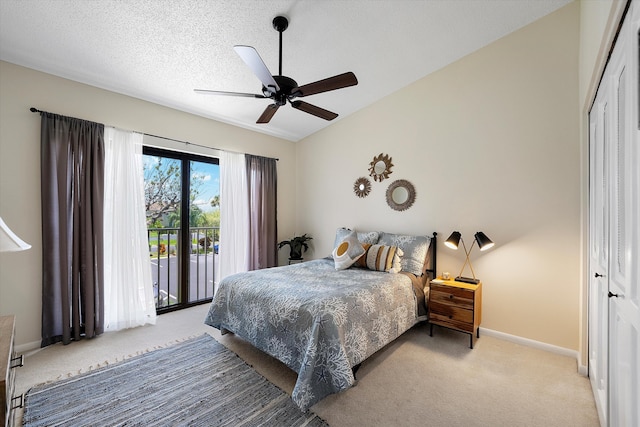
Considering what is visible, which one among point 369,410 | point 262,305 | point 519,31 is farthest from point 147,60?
point 519,31

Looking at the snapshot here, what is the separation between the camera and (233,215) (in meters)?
4.07

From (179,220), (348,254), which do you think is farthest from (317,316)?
(179,220)

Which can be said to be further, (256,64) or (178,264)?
(178,264)

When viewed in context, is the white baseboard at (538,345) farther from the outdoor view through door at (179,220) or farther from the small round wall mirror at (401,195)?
the outdoor view through door at (179,220)

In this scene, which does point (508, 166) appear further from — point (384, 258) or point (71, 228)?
point (71, 228)

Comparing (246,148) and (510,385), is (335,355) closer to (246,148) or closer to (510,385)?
(510,385)

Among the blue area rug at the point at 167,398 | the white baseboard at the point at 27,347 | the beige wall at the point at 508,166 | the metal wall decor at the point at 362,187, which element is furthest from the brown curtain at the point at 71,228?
the beige wall at the point at 508,166

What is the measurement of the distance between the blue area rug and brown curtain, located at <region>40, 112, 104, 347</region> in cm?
85

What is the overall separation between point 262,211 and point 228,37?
2.50 metres

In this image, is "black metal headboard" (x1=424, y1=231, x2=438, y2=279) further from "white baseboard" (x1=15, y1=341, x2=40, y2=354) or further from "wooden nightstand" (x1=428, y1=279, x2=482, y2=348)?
"white baseboard" (x1=15, y1=341, x2=40, y2=354)

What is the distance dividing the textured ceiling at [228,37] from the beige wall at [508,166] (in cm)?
33

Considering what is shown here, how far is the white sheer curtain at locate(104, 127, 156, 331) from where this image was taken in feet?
9.73

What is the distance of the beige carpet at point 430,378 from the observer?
1.75m

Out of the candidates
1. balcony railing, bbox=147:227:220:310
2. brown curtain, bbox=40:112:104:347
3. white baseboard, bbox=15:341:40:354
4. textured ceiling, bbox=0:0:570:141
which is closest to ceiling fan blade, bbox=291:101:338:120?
textured ceiling, bbox=0:0:570:141
